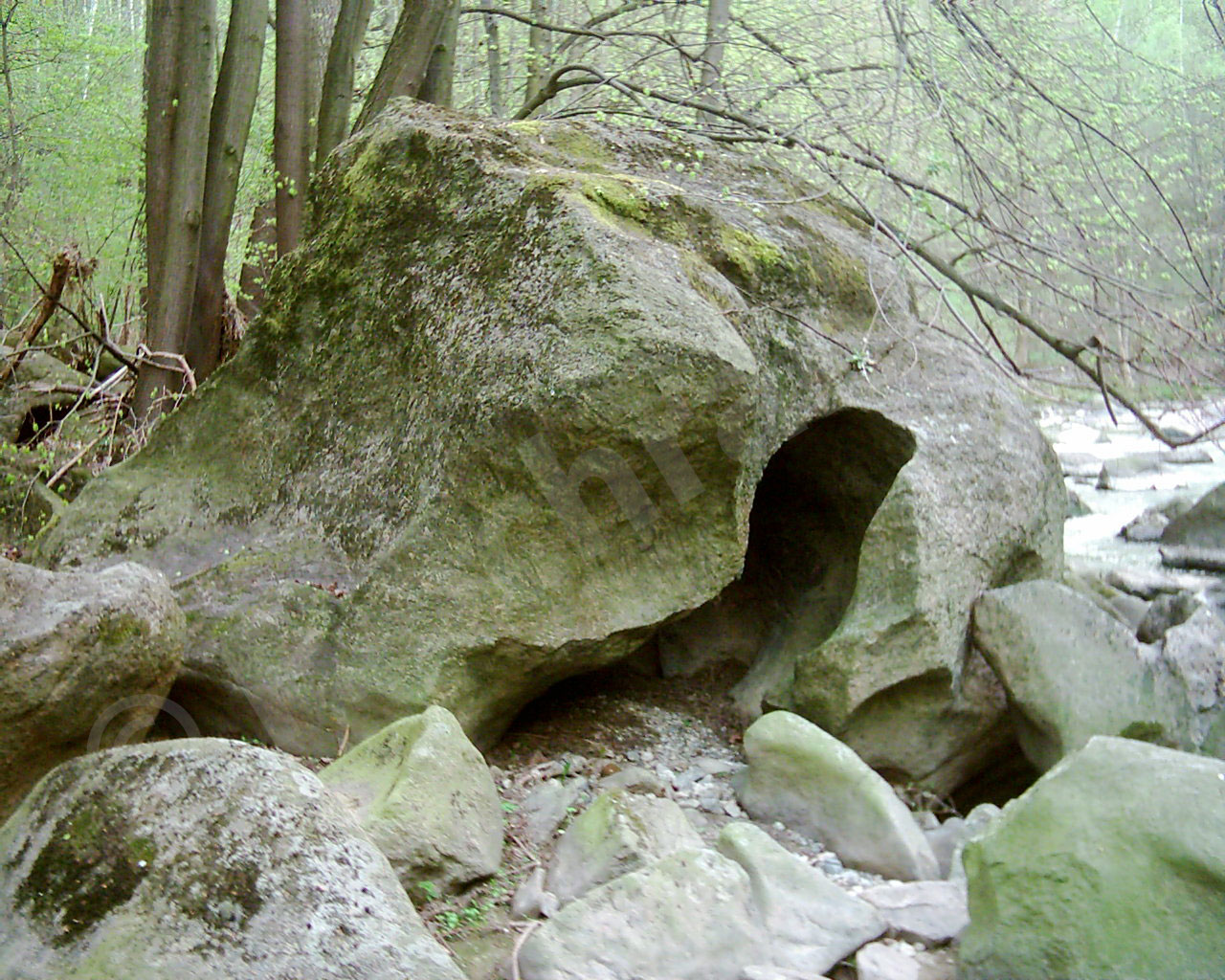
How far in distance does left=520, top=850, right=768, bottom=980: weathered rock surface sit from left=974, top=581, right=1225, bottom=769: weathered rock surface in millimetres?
1664

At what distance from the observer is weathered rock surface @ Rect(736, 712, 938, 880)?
3.30 meters

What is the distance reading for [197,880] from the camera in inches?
87.2

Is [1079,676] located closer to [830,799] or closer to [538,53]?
[830,799]

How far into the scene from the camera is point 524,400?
3.49 metres

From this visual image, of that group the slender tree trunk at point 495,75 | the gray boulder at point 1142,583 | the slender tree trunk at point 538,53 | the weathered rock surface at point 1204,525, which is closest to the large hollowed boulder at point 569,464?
the gray boulder at point 1142,583

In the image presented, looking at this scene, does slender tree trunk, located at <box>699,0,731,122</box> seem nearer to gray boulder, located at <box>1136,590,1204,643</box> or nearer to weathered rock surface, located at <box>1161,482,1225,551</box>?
gray boulder, located at <box>1136,590,1204,643</box>

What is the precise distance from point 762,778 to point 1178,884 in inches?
56.7

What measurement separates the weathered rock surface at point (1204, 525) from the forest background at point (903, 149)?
10.4 feet

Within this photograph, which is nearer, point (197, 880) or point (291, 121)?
point (197, 880)

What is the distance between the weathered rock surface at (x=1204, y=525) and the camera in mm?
8711

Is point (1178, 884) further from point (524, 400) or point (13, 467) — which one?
point (13, 467)

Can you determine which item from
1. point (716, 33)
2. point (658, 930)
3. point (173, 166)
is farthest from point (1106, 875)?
point (716, 33)

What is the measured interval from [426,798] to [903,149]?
13.2ft

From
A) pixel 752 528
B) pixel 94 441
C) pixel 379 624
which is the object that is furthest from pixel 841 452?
pixel 94 441
